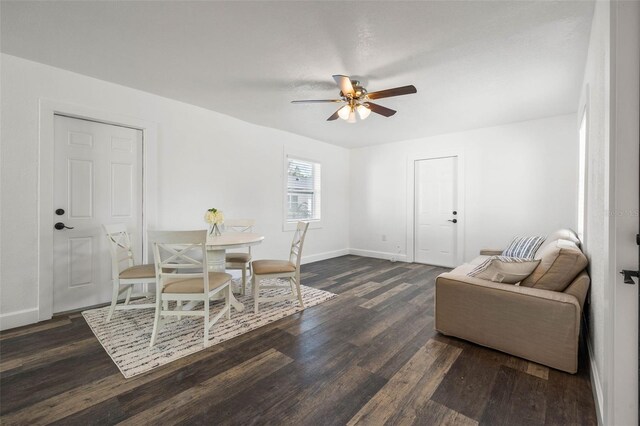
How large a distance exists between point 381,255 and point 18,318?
5315 millimetres

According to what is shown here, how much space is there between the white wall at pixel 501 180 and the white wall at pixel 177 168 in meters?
1.20

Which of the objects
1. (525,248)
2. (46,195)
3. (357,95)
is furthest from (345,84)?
(46,195)

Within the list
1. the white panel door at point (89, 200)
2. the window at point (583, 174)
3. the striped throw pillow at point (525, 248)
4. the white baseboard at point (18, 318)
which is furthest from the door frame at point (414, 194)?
the white baseboard at point (18, 318)

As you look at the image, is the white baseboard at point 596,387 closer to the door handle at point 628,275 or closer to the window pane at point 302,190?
the door handle at point 628,275

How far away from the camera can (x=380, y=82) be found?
2.90 m

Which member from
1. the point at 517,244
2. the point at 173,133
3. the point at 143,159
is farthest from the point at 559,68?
the point at 143,159

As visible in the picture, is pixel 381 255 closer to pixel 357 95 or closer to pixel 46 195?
pixel 357 95

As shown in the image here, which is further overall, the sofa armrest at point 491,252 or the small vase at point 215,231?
the sofa armrest at point 491,252

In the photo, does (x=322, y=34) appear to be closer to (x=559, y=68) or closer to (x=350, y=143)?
(x=559, y=68)

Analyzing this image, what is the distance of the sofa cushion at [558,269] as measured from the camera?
1949 millimetres

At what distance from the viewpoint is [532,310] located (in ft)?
6.28

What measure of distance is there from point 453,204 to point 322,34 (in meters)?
3.92

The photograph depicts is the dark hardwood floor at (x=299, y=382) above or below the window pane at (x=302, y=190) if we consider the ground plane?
below

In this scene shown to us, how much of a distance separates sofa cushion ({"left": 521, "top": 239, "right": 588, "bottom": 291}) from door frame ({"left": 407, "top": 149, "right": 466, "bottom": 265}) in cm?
275
